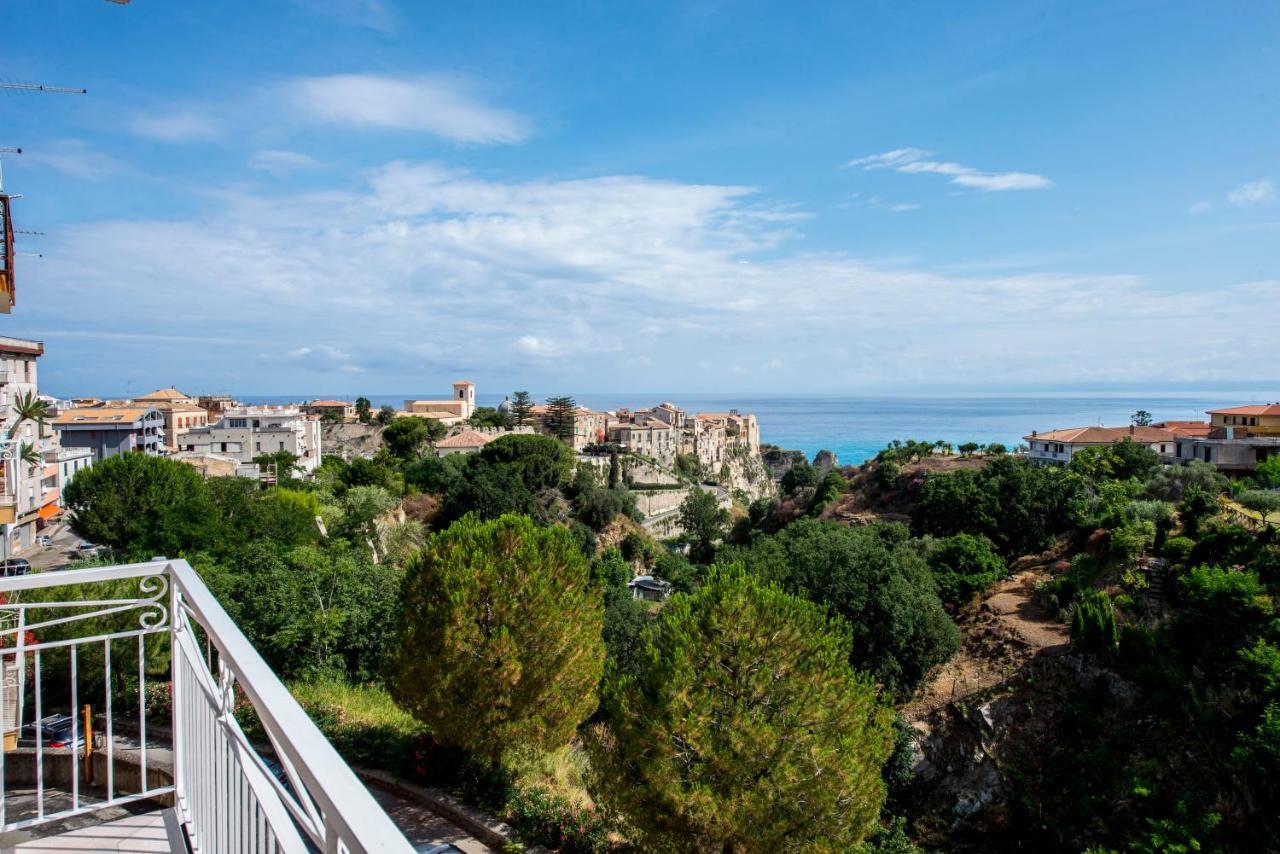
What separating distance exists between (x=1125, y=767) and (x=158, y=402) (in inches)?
3019

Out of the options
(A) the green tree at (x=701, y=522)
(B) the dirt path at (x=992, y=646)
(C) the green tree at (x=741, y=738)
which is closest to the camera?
(C) the green tree at (x=741, y=738)

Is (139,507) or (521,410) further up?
(521,410)

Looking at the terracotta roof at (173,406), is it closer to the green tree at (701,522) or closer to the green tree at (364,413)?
the green tree at (364,413)

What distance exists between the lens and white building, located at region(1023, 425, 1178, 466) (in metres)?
43.1

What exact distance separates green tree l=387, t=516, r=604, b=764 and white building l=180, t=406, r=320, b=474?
45975 mm

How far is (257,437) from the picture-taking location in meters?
55.2

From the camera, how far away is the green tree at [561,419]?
72125 mm

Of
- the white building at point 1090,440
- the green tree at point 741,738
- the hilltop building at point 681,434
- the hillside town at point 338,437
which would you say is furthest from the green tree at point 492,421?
the green tree at point 741,738

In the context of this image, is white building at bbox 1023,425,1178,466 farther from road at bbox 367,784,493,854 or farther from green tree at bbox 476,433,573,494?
road at bbox 367,784,493,854

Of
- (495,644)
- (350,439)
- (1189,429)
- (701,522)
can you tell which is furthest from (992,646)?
(350,439)

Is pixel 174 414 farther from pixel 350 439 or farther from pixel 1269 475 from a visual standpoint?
pixel 1269 475

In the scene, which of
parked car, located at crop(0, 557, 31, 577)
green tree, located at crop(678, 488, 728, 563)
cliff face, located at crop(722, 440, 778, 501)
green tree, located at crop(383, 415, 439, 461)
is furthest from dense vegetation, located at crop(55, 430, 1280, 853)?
cliff face, located at crop(722, 440, 778, 501)

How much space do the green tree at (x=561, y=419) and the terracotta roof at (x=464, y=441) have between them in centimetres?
1157

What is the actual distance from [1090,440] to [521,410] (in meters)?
49.8
